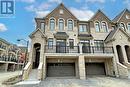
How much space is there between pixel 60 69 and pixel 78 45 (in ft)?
14.2

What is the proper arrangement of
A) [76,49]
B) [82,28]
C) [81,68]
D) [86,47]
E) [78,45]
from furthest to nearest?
[82,28]
[86,47]
[76,49]
[78,45]
[81,68]

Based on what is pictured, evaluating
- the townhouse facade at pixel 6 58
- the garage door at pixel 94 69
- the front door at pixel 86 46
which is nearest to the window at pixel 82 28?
the front door at pixel 86 46

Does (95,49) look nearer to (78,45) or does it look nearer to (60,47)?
(78,45)

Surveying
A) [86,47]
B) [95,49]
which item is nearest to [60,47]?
[86,47]

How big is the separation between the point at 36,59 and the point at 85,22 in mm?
9747

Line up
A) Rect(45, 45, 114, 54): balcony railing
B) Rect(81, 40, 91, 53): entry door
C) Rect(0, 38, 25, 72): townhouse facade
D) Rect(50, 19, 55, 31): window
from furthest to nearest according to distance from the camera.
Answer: Rect(0, 38, 25, 72): townhouse facade, Rect(50, 19, 55, 31): window, Rect(81, 40, 91, 53): entry door, Rect(45, 45, 114, 54): balcony railing

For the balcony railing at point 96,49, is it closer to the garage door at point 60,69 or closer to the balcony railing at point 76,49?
the balcony railing at point 76,49

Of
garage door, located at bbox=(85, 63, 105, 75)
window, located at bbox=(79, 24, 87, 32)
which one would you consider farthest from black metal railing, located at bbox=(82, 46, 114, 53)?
window, located at bbox=(79, 24, 87, 32)

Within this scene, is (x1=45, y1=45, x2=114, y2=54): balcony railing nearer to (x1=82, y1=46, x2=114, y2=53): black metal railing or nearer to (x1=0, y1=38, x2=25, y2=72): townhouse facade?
(x1=82, y1=46, x2=114, y2=53): black metal railing

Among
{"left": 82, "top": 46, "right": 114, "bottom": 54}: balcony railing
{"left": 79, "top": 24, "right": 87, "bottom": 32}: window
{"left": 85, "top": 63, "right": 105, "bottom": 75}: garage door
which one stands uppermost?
{"left": 79, "top": 24, "right": 87, "bottom": 32}: window

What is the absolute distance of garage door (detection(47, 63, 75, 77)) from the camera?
1633cm

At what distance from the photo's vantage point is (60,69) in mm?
16609

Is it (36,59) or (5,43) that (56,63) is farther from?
(5,43)

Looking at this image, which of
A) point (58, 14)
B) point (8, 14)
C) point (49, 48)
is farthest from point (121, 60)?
point (8, 14)
